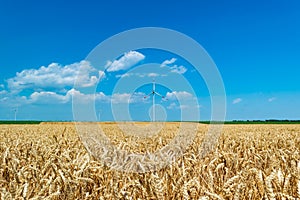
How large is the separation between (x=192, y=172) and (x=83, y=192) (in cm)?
158

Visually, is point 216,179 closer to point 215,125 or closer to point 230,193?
point 230,193

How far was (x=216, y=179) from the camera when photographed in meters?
4.08

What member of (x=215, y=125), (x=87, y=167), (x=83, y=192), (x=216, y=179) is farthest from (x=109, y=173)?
(x=215, y=125)

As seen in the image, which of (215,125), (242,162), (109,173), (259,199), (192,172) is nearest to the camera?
(259,199)

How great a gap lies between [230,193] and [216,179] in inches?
50.2

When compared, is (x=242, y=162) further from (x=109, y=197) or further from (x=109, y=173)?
(x=109, y=197)

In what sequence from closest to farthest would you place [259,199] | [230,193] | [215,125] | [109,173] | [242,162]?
[230,193] → [259,199] → [109,173] → [242,162] → [215,125]

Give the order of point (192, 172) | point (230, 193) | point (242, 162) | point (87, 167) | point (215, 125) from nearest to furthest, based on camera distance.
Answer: point (230, 193) → point (87, 167) → point (192, 172) → point (242, 162) → point (215, 125)

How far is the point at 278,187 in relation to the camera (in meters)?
2.88

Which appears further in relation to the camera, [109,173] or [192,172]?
[192,172]

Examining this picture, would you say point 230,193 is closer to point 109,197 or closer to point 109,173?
point 109,197

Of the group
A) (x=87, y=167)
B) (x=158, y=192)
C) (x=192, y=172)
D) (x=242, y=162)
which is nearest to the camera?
(x=158, y=192)

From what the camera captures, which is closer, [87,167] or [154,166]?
[87,167]

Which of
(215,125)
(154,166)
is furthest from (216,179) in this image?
(215,125)
